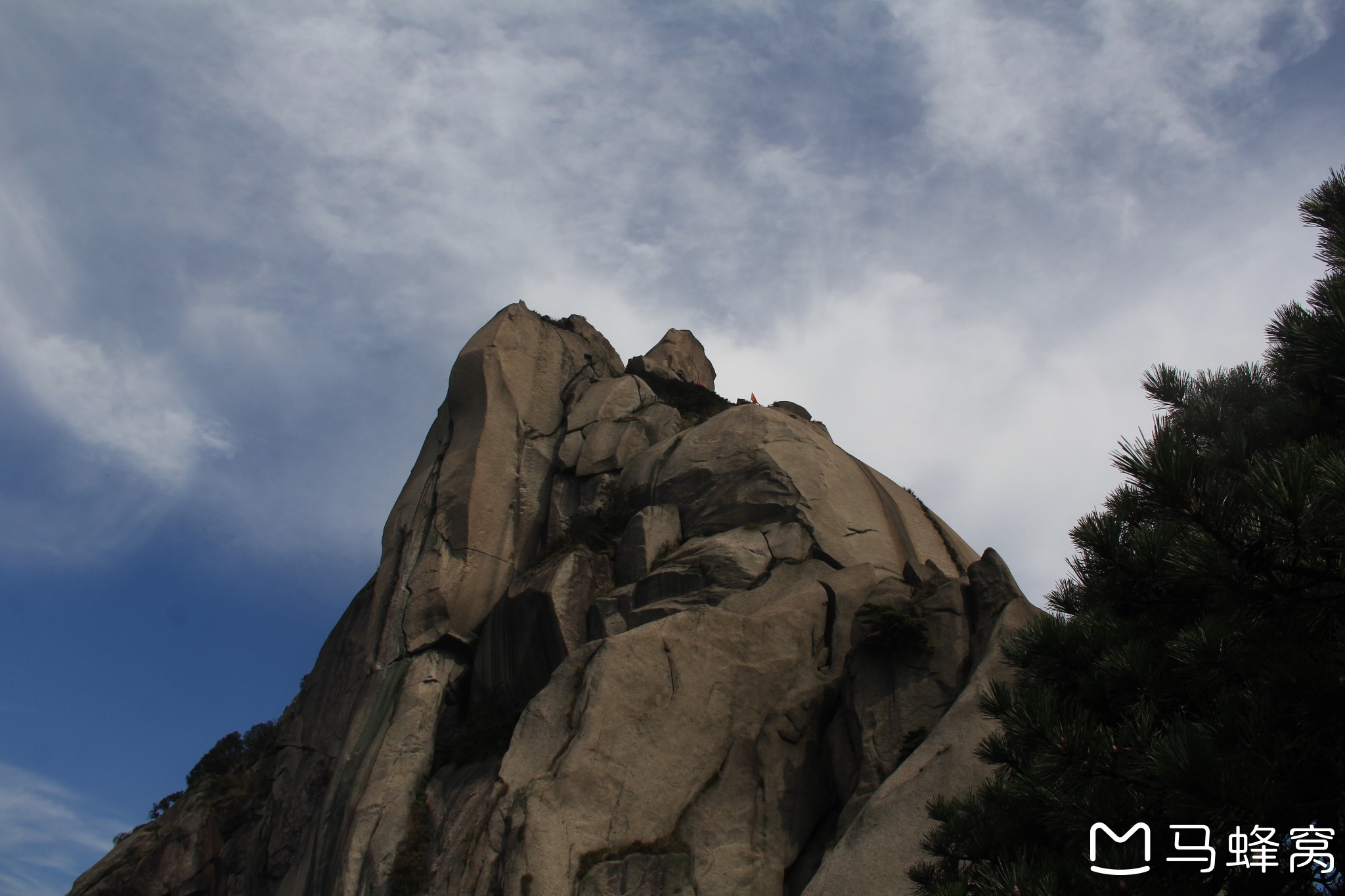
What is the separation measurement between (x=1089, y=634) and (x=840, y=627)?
11.2m

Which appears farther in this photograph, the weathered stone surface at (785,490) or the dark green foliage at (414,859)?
the weathered stone surface at (785,490)

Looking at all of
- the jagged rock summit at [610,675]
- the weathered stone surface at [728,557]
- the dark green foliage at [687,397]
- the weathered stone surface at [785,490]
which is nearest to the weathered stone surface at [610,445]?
the jagged rock summit at [610,675]

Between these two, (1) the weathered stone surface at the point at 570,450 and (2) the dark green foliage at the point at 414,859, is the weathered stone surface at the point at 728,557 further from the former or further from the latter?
(2) the dark green foliage at the point at 414,859

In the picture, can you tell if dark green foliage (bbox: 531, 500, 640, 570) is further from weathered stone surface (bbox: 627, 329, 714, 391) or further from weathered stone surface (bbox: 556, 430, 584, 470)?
weathered stone surface (bbox: 627, 329, 714, 391)

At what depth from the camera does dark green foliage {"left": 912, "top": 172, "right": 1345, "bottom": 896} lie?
7566mm

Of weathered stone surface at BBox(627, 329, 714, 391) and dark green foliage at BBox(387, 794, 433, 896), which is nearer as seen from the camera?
dark green foliage at BBox(387, 794, 433, 896)

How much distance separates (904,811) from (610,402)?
18709 millimetres

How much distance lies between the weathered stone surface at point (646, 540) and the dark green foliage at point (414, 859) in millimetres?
7017

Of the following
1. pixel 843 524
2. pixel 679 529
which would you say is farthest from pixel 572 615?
pixel 843 524

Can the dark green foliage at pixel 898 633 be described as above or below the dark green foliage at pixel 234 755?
below

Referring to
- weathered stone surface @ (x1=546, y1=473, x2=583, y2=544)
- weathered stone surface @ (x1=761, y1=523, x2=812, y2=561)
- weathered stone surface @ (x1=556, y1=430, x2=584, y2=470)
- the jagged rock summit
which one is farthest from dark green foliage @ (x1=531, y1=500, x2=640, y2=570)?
weathered stone surface @ (x1=761, y1=523, x2=812, y2=561)

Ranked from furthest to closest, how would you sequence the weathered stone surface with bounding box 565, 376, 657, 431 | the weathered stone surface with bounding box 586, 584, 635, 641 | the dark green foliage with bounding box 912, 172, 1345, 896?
the weathered stone surface with bounding box 565, 376, 657, 431, the weathered stone surface with bounding box 586, 584, 635, 641, the dark green foliage with bounding box 912, 172, 1345, 896

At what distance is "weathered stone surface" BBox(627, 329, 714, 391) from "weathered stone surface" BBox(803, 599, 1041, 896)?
23039mm

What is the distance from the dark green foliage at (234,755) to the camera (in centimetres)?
3238
